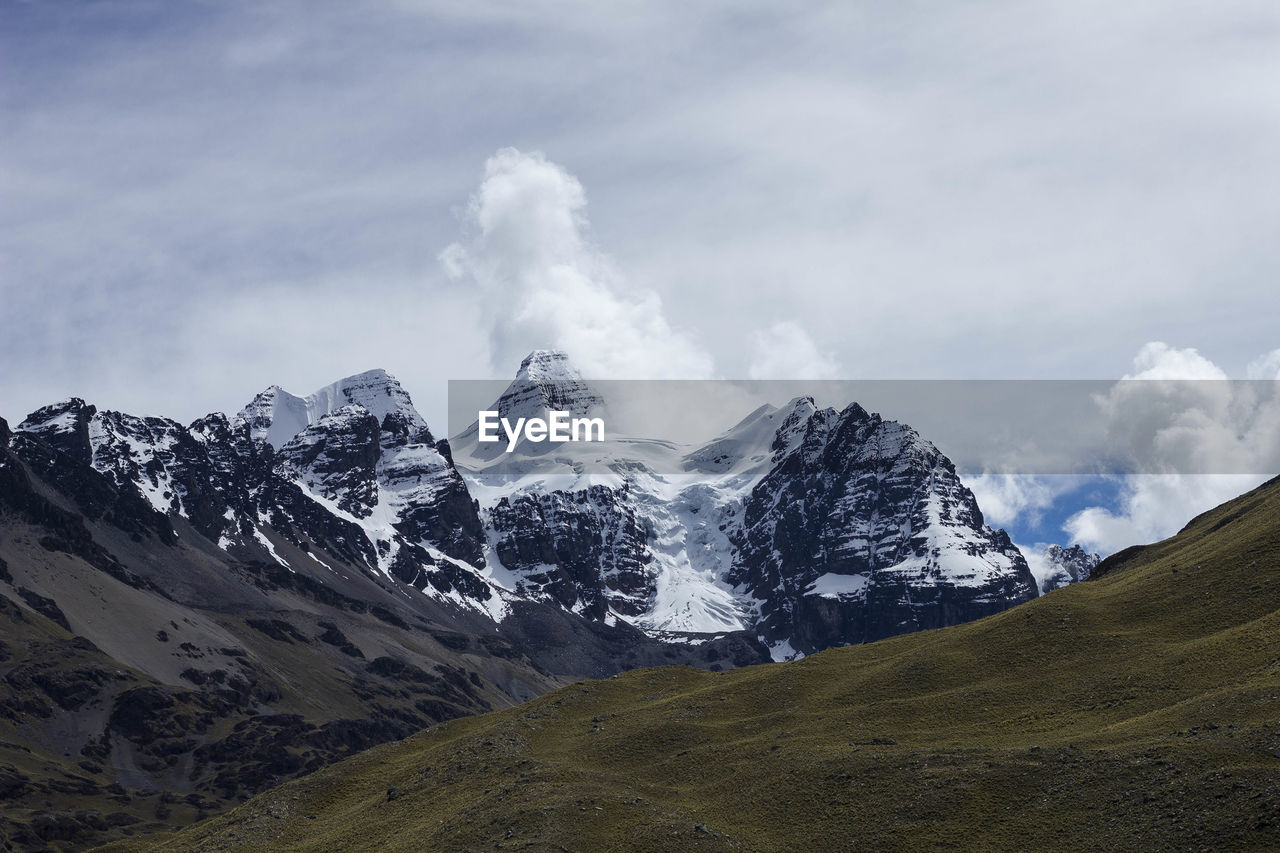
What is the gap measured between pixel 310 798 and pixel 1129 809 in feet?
242

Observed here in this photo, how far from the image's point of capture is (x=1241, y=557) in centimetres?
12188

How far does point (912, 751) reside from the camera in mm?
100375

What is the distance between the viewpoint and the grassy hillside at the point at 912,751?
8562cm

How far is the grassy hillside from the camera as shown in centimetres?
8562

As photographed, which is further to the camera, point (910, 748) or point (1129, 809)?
point (910, 748)

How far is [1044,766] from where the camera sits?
91.3 meters

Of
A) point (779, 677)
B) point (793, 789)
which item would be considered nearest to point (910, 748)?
point (793, 789)

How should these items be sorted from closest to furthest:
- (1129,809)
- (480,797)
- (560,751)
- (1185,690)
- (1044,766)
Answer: (1129,809), (1044,766), (1185,690), (480,797), (560,751)

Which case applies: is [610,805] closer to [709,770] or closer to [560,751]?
[709,770]

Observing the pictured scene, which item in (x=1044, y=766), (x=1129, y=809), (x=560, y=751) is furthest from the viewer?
(x=560, y=751)

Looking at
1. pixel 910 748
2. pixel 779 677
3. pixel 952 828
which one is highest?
pixel 779 677

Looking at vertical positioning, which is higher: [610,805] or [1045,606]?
[1045,606]

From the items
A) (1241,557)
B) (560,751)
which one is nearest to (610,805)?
(560,751)

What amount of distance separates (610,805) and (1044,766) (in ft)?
105
